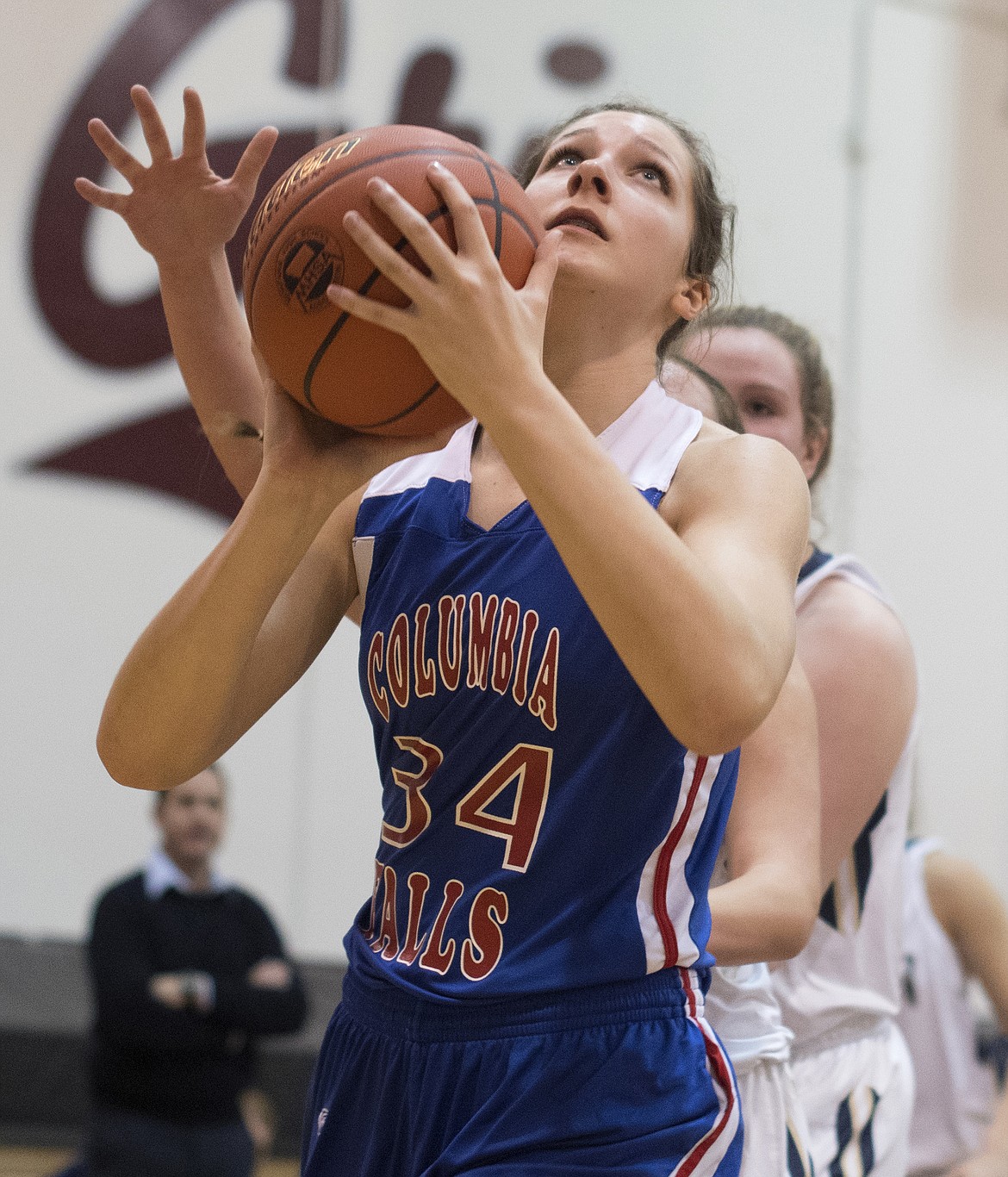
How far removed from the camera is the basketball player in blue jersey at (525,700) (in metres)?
1.39

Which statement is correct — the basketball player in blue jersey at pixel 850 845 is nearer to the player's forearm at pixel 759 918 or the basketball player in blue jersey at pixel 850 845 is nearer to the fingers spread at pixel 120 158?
the player's forearm at pixel 759 918

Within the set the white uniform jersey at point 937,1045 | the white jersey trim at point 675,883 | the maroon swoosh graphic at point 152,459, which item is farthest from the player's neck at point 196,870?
the white jersey trim at point 675,883

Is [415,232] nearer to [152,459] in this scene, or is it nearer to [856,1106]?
[856,1106]

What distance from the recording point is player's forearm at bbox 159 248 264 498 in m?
2.26

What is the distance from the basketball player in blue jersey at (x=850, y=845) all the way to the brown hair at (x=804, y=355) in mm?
77

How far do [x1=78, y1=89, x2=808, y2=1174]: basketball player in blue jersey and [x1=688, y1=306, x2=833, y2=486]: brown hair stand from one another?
99 cm

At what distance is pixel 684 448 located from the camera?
179 cm

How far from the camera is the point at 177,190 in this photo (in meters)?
2.07

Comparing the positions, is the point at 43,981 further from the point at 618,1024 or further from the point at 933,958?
the point at 618,1024

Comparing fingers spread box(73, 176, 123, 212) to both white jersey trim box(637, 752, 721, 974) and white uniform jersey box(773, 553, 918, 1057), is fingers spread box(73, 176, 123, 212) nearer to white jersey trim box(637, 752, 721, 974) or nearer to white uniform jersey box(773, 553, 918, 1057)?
white jersey trim box(637, 752, 721, 974)

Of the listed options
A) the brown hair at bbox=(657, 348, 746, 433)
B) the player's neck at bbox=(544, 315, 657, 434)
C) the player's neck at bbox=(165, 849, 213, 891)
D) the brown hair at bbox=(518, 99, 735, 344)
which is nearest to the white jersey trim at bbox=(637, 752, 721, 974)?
the player's neck at bbox=(544, 315, 657, 434)

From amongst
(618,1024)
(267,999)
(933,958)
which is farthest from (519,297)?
(267,999)

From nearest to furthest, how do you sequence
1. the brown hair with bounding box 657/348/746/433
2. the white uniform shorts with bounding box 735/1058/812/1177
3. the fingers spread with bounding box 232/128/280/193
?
the fingers spread with bounding box 232/128/280/193 < the white uniform shorts with bounding box 735/1058/812/1177 < the brown hair with bounding box 657/348/746/433

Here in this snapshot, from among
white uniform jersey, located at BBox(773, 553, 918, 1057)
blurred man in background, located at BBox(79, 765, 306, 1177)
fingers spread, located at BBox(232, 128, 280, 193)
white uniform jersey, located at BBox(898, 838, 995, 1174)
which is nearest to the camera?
fingers spread, located at BBox(232, 128, 280, 193)
